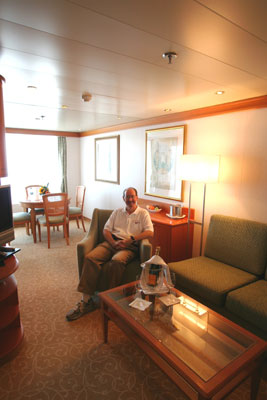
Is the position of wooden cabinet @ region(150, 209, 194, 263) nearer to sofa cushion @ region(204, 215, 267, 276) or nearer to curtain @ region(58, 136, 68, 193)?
sofa cushion @ region(204, 215, 267, 276)

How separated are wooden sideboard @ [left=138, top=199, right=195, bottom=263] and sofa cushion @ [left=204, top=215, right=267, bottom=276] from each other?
47cm

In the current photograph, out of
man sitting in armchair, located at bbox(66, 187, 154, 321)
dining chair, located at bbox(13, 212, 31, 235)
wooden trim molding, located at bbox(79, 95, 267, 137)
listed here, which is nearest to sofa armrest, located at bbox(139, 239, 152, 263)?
man sitting in armchair, located at bbox(66, 187, 154, 321)

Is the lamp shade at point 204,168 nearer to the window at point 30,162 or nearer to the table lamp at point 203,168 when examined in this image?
the table lamp at point 203,168

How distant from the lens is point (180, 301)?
76.7 inches

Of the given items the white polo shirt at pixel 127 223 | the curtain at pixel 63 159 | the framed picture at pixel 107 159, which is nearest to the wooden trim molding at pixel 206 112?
the framed picture at pixel 107 159

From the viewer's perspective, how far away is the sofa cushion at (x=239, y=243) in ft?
7.90

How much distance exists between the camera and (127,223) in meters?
2.78

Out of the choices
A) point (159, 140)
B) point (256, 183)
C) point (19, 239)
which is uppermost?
point (159, 140)

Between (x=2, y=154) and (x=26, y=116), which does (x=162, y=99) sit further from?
(x=26, y=116)

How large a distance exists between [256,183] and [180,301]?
155cm

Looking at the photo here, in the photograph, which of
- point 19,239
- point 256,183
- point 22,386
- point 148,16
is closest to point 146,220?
point 256,183

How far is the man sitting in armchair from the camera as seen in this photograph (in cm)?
246

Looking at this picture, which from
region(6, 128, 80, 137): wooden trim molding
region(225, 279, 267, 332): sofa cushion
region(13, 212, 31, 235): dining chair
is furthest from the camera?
region(6, 128, 80, 137): wooden trim molding

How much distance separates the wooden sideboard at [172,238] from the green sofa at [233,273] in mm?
471
